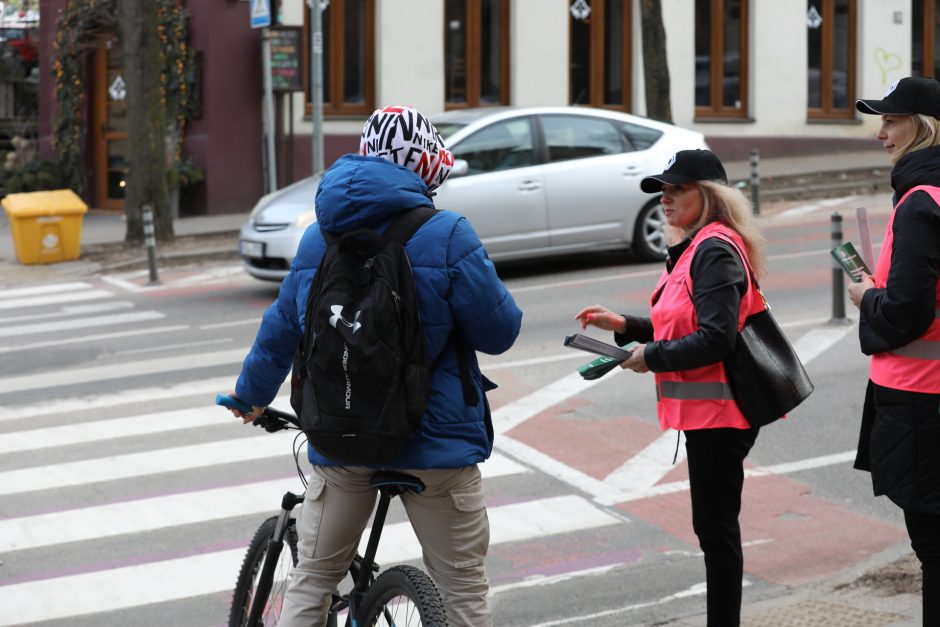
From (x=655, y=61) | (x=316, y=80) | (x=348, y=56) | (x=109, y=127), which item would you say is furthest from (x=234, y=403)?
(x=109, y=127)

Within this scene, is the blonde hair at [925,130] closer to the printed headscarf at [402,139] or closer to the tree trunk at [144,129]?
the printed headscarf at [402,139]

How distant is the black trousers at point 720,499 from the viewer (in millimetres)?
4594

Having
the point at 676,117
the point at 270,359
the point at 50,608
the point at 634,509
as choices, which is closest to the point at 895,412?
the point at 270,359

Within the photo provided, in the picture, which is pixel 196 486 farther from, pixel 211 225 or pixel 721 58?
pixel 721 58

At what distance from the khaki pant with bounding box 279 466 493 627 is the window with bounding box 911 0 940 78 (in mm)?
26755

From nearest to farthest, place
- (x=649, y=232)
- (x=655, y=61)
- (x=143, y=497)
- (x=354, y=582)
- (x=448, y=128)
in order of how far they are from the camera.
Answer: (x=354, y=582), (x=143, y=497), (x=448, y=128), (x=649, y=232), (x=655, y=61)

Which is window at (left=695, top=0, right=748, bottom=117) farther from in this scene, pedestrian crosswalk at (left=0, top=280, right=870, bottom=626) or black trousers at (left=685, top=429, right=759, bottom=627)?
black trousers at (left=685, top=429, right=759, bottom=627)

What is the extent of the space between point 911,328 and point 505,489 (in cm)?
377

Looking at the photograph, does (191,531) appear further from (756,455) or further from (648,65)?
(648,65)

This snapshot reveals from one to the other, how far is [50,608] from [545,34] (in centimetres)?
1988

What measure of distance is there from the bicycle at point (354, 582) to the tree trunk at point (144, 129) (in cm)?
1463

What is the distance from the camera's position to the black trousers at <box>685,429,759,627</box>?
459cm

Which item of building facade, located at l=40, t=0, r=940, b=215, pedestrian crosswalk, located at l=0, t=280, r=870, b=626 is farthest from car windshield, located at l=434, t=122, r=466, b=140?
building facade, located at l=40, t=0, r=940, b=215

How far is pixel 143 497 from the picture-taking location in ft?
24.6
